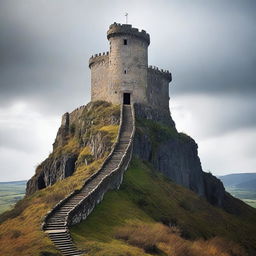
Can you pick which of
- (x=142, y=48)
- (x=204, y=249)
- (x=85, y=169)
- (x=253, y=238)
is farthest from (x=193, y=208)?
(x=142, y=48)

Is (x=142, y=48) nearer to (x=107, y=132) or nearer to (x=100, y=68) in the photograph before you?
(x=100, y=68)

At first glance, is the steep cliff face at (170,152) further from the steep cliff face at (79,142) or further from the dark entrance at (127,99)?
the steep cliff face at (79,142)

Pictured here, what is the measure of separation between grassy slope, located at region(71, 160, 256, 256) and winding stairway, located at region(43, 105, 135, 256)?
1.13 meters

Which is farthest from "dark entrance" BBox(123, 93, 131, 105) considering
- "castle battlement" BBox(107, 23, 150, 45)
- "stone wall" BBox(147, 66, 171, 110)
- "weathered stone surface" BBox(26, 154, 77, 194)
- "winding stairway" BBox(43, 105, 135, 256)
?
"weathered stone surface" BBox(26, 154, 77, 194)

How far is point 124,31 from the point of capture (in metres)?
90.0

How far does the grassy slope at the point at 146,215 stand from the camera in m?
41.0

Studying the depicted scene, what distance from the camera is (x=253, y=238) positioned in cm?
6806

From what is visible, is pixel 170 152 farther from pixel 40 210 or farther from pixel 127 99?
pixel 40 210

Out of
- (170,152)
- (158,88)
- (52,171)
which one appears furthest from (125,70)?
(52,171)

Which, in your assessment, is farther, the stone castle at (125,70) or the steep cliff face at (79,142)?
the stone castle at (125,70)

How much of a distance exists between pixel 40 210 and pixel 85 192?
5.58 m

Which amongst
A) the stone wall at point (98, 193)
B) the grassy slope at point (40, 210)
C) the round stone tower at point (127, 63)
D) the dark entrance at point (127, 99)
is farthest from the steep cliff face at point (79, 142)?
the stone wall at point (98, 193)

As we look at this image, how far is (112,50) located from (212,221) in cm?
3873

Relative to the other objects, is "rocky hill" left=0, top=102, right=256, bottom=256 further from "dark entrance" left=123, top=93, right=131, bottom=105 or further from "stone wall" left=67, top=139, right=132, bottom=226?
"dark entrance" left=123, top=93, right=131, bottom=105
